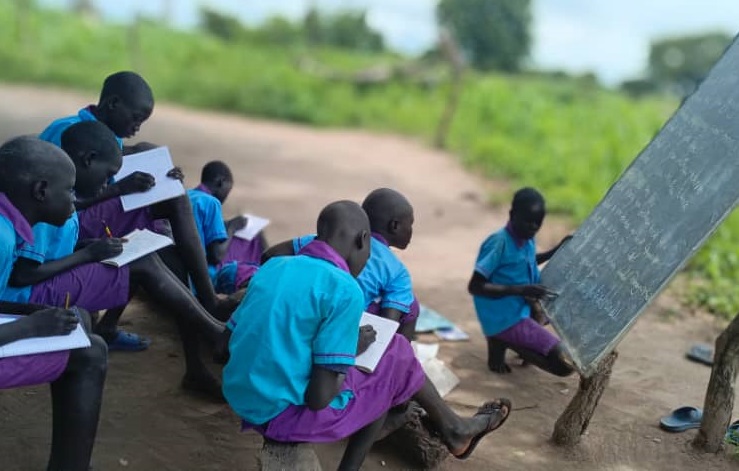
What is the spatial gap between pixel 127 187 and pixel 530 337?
2228 millimetres

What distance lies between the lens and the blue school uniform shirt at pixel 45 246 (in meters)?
2.88

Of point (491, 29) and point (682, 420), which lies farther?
point (491, 29)

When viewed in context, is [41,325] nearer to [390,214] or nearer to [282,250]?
[282,250]

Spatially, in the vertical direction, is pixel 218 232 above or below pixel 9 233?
below

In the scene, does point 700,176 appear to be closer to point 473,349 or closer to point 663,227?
point 663,227

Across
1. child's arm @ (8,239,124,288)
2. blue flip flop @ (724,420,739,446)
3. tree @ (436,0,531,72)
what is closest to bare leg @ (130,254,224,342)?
child's arm @ (8,239,124,288)

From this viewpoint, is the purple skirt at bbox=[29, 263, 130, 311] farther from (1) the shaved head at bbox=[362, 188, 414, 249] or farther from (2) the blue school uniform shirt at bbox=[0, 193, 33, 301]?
(1) the shaved head at bbox=[362, 188, 414, 249]

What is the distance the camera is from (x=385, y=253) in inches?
136

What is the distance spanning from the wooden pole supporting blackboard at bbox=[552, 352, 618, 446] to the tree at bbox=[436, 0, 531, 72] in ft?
53.0

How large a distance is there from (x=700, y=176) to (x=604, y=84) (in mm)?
23975

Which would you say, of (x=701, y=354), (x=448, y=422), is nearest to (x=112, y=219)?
(x=448, y=422)

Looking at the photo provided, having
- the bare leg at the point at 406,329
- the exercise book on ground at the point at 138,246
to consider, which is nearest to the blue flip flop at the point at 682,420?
the bare leg at the point at 406,329

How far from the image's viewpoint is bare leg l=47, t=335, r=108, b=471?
2.68 meters

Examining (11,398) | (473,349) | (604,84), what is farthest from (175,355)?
(604,84)
